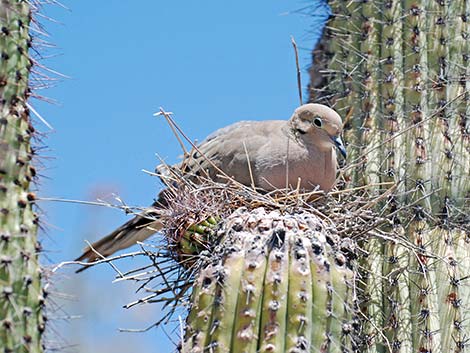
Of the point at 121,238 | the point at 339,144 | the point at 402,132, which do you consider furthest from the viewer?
the point at 121,238

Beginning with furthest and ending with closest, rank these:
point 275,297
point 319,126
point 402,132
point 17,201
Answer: point 319,126 → point 402,132 → point 275,297 → point 17,201

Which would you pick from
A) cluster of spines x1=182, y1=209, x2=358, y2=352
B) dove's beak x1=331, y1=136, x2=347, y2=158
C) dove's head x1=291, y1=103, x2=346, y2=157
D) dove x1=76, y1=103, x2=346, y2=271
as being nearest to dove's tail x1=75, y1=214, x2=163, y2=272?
dove x1=76, y1=103, x2=346, y2=271

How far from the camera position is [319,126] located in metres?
5.20

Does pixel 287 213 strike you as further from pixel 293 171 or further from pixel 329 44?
pixel 329 44

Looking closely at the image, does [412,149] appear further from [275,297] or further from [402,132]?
[275,297]

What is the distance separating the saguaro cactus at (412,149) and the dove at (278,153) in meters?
0.16

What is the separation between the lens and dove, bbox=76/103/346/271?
5.08 meters

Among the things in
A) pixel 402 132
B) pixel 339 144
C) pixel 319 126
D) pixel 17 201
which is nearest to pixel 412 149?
pixel 402 132

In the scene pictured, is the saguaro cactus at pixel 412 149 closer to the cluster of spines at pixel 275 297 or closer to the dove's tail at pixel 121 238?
the cluster of spines at pixel 275 297

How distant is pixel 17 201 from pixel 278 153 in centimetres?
217

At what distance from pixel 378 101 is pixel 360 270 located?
2.86ft

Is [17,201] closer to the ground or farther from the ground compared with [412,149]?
closer to the ground

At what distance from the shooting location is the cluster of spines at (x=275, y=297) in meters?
3.44

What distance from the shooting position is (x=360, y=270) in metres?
4.84
